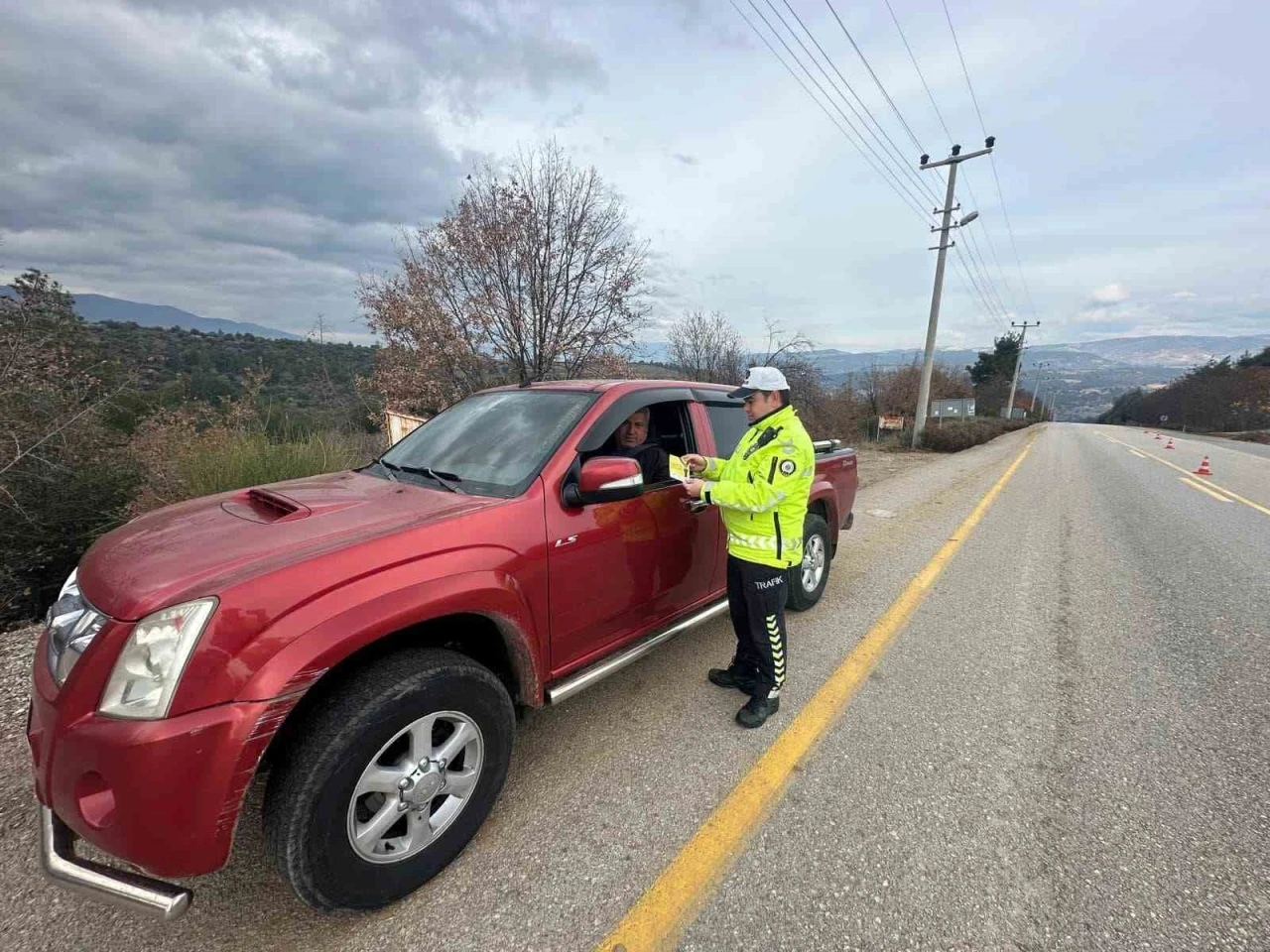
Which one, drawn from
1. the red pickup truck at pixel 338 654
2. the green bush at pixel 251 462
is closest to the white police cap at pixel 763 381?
the red pickup truck at pixel 338 654

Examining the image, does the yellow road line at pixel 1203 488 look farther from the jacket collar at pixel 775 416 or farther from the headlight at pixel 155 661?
the headlight at pixel 155 661

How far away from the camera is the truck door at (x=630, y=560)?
7.66 ft

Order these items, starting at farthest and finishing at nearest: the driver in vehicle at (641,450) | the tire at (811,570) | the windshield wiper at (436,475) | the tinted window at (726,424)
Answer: the tire at (811,570), the tinted window at (726,424), the driver in vehicle at (641,450), the windshield wiper at (436,475)

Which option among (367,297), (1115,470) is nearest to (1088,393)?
(1115,470)

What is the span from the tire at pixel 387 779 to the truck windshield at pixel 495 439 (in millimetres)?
804

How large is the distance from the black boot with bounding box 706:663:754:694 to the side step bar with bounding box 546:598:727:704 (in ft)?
1.06

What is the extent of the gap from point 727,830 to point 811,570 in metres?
2.38

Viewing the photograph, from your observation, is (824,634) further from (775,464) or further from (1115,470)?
(1115,470)

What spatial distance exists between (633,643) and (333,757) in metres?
1.43

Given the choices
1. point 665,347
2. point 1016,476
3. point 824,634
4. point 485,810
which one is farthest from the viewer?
point 665,347

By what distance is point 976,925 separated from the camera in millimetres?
1725

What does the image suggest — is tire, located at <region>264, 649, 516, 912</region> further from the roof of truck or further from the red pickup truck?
the roof of truck

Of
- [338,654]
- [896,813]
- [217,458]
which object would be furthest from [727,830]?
[217,458]

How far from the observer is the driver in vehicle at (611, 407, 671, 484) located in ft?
9.58
